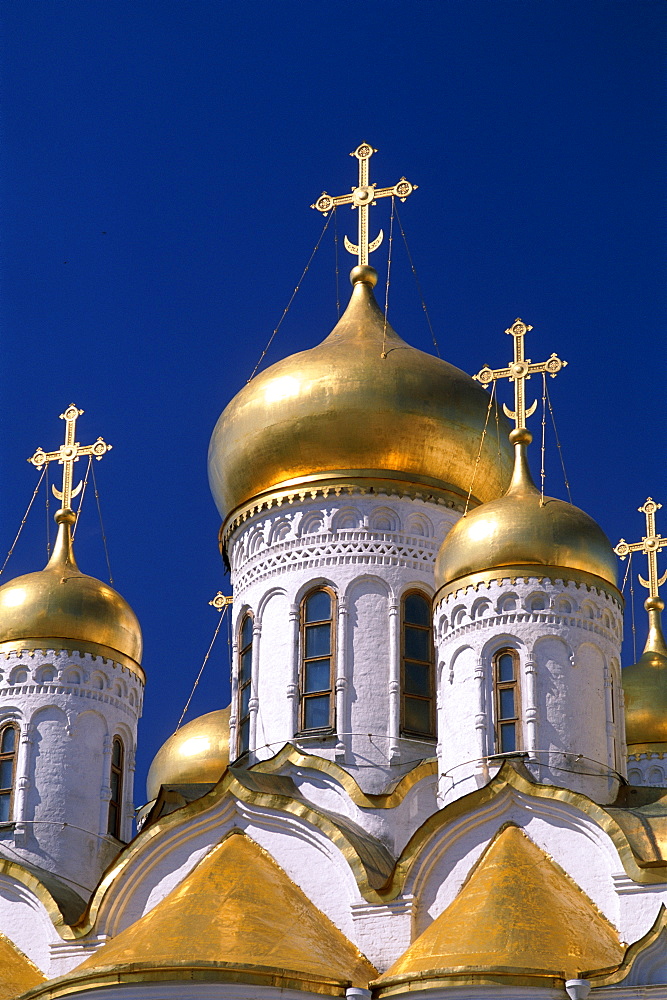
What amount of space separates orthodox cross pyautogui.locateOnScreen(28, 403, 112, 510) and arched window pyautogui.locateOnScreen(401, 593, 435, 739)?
365 cm

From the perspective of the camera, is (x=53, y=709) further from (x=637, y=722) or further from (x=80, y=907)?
(x=637, y=722)

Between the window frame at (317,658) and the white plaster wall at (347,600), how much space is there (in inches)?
1.9

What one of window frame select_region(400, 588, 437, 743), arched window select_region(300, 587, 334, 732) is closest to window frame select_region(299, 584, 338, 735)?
arched window select_region(300, 587, 334, 732)

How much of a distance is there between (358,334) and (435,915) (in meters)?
5.81

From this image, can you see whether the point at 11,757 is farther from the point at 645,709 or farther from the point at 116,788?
the point at 645,709

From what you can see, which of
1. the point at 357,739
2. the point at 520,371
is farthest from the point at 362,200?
the point at 357,739

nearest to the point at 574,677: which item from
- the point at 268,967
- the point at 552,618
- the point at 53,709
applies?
the point at 552,618

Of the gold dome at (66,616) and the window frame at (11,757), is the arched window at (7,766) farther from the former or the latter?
the gold dome at (66,616)

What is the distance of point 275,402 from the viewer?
714 inches

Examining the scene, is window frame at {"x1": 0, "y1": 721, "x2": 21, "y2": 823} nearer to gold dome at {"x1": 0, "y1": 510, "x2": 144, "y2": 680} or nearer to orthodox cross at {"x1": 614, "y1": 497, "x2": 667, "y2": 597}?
gold dome at {"x1": 0, "y1": 510, "x2": 144, "y2": 680}

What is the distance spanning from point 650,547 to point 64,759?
7.66m

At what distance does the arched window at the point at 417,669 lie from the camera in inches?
679

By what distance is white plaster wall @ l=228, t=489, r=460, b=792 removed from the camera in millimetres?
17078

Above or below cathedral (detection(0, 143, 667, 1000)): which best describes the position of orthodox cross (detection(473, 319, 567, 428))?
above
